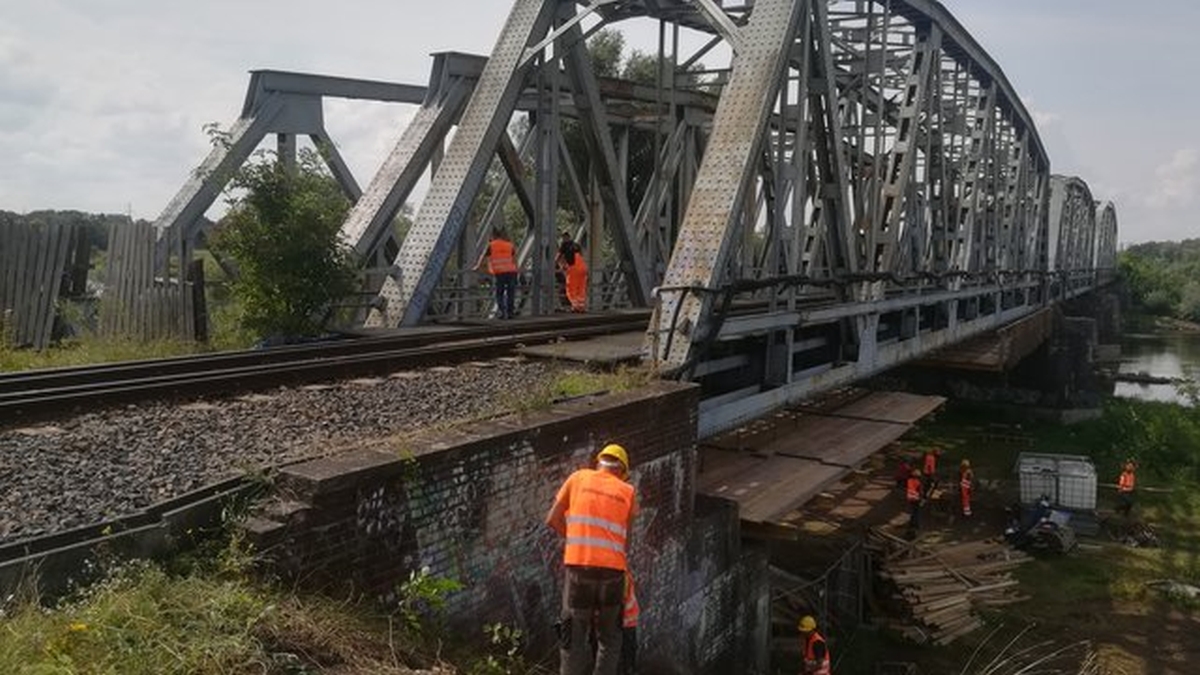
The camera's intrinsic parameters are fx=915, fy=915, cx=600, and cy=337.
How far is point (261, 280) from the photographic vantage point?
9844 mm

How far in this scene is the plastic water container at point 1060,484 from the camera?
18.9 meters

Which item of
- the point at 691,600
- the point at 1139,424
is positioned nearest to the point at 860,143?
the point at 691,600

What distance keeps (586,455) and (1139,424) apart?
26.3 m

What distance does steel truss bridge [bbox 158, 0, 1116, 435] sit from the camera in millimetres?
9047

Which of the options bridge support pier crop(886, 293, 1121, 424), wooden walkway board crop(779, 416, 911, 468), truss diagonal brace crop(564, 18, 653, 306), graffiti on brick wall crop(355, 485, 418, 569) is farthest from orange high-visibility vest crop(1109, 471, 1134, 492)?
graffiti on brick wall crop(355, 485, 418, 569)

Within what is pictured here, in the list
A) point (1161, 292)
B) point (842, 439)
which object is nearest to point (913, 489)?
point (842, 439)

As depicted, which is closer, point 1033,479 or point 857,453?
point 857,453

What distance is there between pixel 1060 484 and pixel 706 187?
1405 centimetres

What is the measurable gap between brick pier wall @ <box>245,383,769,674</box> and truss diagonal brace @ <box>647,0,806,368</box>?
89 centimetres

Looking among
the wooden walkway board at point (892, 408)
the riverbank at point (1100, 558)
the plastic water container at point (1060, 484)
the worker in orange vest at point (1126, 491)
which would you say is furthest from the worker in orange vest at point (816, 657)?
the worker in orange vest at point (1126, 491)

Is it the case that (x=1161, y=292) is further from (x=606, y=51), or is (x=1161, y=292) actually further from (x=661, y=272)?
(x=661, y=272)

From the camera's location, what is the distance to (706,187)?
349 inches

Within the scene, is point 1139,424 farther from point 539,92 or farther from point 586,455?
point 586,455

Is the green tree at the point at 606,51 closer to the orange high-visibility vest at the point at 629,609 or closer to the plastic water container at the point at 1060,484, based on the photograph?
the plastic water container at the point at 1060,484
